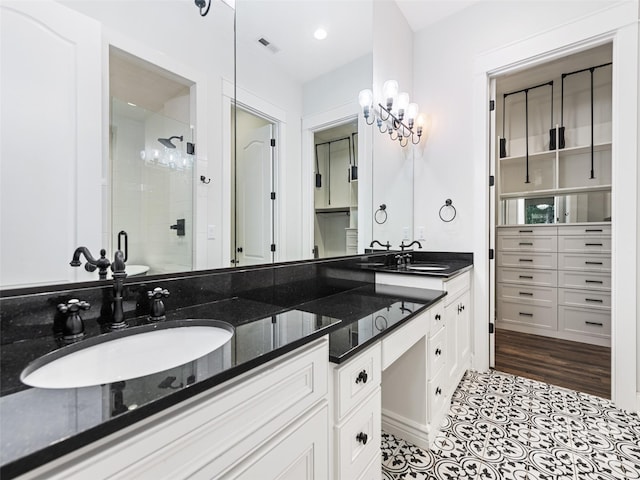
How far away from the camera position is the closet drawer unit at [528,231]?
310cm

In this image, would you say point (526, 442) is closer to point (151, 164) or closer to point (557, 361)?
point (557, 361)

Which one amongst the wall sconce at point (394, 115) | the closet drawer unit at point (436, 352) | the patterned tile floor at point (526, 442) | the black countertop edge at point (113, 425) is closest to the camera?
the black countertop edge at point (113, 425)

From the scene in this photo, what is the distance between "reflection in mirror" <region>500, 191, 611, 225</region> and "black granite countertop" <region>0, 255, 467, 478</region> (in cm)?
288

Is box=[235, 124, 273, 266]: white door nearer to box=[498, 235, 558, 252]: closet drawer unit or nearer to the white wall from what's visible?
the white wall

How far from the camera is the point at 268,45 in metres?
1.35

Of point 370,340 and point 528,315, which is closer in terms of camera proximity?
point 370,340

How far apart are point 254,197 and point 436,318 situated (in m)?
1.17

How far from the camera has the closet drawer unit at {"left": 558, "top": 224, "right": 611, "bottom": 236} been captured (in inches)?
110

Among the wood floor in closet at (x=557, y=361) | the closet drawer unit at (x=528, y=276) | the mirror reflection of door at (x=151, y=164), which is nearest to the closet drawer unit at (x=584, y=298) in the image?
the closet drawer unit at (x=528, y=276)

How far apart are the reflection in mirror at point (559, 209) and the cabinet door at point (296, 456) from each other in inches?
148

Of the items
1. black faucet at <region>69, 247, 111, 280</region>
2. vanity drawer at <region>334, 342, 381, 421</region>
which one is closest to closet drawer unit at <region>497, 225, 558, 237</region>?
Answer: vanity drawer at <region>334, 342, 381, 421</region>

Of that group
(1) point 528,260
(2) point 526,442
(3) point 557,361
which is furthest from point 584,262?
(2) point 526,442

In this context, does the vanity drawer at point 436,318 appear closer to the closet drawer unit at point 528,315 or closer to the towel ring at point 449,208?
the towel ring at point 449,208

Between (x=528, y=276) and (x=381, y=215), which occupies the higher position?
(x=381, y=215)
